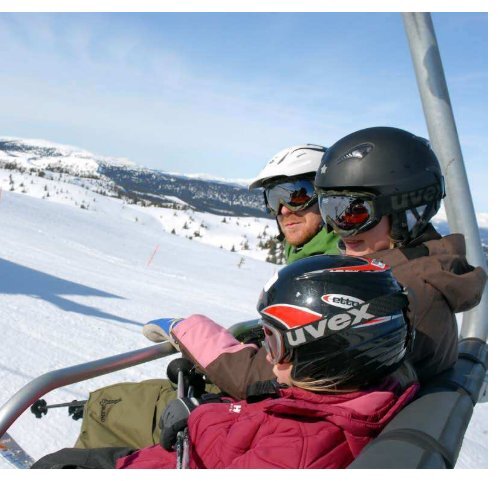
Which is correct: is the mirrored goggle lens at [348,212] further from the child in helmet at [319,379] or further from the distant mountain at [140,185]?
the distant mountain at [140,185]

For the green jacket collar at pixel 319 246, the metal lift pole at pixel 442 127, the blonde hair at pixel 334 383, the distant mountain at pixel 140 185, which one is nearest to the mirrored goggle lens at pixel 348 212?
the green jacket collar at pixel 319 246

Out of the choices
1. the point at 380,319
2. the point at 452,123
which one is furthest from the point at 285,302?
the point at 452,123

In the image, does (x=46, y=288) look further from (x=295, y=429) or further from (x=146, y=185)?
(x=146, y=185)

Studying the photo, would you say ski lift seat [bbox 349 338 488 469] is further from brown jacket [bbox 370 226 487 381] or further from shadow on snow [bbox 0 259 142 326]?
shadow on snow [bbox 0 259 142 326]

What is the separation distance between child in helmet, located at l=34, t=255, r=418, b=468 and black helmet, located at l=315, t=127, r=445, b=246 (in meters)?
0.65

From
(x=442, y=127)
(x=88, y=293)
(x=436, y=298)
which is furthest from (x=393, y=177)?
(x=88, y=293)

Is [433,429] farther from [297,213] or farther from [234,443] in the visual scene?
[297,213]

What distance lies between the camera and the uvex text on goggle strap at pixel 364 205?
226 cm

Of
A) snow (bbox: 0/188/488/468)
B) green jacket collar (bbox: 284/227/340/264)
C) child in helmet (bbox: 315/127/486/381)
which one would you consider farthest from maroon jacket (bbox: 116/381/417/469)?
snow (bbox: 0/188/488/468)

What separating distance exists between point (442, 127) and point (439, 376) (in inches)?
82.6

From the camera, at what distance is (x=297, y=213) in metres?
3.06

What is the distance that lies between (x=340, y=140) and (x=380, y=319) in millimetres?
1121
